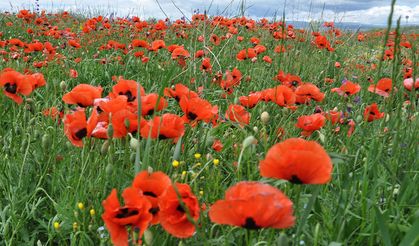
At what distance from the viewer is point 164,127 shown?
1285 millimetres

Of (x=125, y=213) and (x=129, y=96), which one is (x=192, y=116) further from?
(x=125, y=213)

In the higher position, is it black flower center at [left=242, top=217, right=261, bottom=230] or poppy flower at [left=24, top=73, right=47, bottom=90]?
poppy flower at [left=24, top=73, right=47, bottom=90]

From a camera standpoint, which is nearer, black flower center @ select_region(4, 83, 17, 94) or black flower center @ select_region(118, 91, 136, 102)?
black flower center @ select_region(118, 91, 136, 102)

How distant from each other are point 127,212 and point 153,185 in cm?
9

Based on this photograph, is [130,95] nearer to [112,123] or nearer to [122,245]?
[112,123]

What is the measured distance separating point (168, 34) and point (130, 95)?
230 inches

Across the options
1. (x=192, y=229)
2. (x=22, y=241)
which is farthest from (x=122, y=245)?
(x=22, y=241)

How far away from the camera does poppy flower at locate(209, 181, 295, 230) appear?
82 cm

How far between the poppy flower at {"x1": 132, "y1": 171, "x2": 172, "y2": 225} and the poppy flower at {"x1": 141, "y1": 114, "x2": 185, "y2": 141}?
212mm

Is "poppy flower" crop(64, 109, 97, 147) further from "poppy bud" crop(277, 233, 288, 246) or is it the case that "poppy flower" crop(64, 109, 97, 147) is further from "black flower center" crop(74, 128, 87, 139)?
"poppy bud" crop(277, 233, 288, 246)

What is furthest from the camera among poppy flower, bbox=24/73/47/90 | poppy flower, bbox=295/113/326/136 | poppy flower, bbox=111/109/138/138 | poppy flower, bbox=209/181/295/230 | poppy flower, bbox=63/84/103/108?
poppy flower, bbox=24/73/47/90

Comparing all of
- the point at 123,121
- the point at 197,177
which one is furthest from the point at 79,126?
the point at 197,177

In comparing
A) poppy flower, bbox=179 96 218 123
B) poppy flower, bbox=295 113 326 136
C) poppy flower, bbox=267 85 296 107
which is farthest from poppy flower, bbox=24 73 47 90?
poppy flower, bbox=295 113 326 136

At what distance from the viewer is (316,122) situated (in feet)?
5.69
